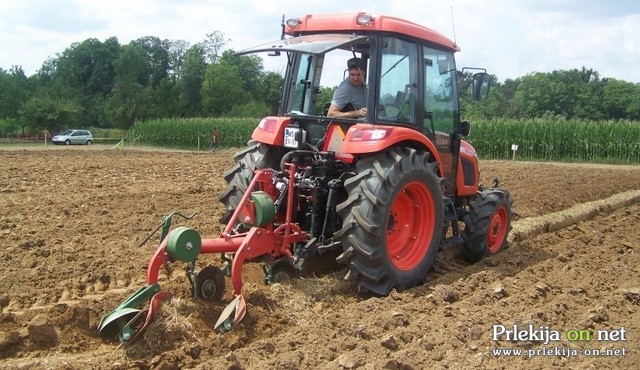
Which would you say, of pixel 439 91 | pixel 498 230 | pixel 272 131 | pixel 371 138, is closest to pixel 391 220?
pixel 371 138

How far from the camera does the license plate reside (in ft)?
19.0

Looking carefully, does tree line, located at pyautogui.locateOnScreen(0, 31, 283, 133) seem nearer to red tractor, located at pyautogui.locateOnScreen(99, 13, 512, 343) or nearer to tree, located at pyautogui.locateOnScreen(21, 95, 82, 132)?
tree, located at pyautogui.locateOnScreen(21, 95, 82, 132)

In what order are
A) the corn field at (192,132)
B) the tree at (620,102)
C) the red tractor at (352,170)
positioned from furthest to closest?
the tree at (620,102), the corn field at (192,132), the red tractor at (352,170)

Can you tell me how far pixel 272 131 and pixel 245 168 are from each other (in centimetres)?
43

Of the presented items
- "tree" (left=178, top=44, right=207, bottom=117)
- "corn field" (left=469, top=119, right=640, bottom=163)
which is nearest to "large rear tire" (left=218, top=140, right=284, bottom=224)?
"corn field" (left=469, top=119, right=640, bottom=163)

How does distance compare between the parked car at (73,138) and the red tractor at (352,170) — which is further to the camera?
the parked car at (73,138)

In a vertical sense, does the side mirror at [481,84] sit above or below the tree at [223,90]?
below

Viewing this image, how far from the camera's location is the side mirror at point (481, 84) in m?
6.48

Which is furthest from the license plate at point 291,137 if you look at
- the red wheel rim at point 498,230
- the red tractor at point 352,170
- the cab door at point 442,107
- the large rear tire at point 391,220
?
the red wheel rim at point 498,230

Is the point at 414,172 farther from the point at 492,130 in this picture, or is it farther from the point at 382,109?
the point at 492,130

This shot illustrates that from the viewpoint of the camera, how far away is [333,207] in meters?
5.61

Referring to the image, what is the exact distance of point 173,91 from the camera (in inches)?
2997

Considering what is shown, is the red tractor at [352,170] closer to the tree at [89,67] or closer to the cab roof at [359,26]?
the cab roof at [359,26]

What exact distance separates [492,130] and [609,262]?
23.3 metres
